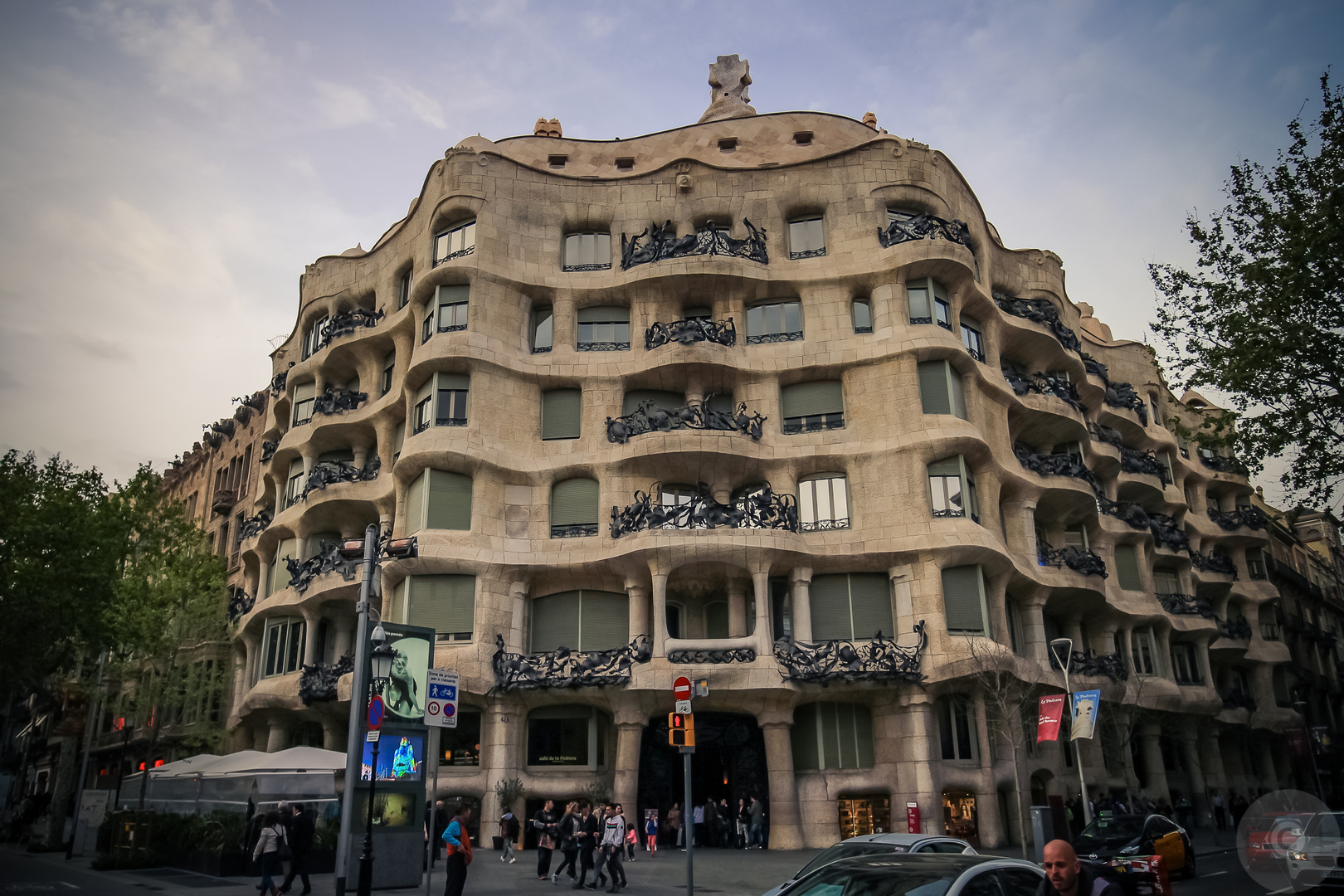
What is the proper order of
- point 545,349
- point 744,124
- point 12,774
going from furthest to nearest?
point 12,774 < point 744,124 < point 545,349

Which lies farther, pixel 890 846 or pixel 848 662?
pixel 848 662

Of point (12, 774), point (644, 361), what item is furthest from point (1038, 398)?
point (12, 774)

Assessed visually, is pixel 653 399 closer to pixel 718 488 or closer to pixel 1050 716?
pixel 718 488

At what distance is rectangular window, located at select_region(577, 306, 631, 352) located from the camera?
34344 mm

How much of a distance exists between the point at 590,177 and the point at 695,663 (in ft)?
58.3

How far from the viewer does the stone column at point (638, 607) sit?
30.4 m

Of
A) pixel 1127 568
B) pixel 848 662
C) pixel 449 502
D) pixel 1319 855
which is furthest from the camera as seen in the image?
pixel 1127 568

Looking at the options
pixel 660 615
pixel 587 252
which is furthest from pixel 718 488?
pixel 587 252

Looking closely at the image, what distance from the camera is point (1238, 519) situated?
5284 cm

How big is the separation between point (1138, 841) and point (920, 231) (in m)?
20.9

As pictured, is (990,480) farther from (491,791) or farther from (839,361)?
(491,791)

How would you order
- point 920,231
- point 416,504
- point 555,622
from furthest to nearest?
point 920,231 → point 416,504 → point 555,622

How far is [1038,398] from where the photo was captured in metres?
37.2

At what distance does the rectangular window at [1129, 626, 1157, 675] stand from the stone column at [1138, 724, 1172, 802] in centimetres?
226
